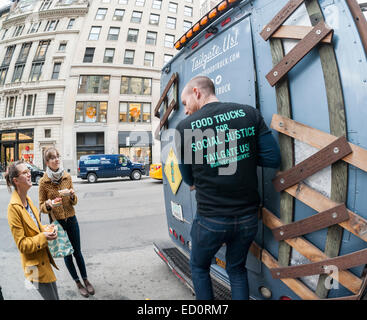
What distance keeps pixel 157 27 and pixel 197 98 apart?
3086 cm

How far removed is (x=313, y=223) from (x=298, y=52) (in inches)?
45.7

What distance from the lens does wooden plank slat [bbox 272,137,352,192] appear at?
1.35 m

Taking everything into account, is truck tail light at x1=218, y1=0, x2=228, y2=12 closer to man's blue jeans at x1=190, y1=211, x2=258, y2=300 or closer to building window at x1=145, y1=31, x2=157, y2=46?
man's blue jeans at x1=190, y1=211, x2=258, y2=300

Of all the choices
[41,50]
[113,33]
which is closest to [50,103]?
[41,50]

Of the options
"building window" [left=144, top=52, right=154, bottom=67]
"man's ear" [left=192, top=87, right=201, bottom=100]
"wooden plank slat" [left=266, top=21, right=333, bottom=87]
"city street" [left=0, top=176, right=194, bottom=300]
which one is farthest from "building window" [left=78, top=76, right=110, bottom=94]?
"wooden plank slat" [left=266, top=21, right=333, bottom=87]

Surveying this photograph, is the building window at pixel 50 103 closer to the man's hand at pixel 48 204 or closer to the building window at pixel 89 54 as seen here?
the building window at pixel 89 54

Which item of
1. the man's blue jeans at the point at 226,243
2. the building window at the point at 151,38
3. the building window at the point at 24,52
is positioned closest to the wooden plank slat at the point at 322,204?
the man's blue jeans at the point at 226,243

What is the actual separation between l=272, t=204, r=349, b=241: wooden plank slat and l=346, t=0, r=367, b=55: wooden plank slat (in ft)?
Answer: 3.12

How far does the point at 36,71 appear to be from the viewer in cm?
2623

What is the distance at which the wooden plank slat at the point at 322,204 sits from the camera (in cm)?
129

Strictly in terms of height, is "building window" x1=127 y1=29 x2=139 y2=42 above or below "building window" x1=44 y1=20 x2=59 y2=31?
below

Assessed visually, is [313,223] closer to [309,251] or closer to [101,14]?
[309,251]

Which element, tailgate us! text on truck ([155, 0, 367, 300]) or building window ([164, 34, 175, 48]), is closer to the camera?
tailgate us! text on truck ([155, 0, 367, 300])

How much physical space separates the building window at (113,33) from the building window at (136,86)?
534cm
